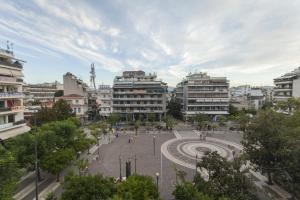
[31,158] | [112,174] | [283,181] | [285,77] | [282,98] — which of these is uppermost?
[285,77]

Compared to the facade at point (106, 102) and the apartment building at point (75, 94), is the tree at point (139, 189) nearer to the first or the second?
the apartment building at point (75, 94)

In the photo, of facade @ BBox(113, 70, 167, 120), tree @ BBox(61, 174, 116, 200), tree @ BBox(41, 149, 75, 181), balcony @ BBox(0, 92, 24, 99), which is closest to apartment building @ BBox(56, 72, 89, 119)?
facade @ BBox(113, 70, 167, 120)

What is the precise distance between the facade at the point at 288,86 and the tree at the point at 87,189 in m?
57.9

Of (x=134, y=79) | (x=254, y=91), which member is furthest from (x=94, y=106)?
(x=254, y=91)

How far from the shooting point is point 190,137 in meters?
46.4

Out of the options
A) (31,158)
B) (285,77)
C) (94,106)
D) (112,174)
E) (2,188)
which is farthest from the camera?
(94,106)

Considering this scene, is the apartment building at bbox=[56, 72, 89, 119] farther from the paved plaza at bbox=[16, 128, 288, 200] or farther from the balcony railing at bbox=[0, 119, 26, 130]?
the balcony railing at bbox=[0, 119, 26, 130]

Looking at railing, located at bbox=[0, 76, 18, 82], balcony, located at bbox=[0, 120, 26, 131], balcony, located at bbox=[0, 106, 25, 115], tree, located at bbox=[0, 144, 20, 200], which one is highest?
railing, located at bbox=[0, 76, 18, 82]

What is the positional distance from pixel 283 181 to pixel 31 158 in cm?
2565

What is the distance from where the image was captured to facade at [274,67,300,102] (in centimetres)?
5228

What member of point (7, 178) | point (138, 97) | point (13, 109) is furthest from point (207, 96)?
point (7, 178)

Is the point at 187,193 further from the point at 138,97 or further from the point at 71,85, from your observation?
the point at 71,85

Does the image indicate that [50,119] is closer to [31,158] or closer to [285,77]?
[31,158]

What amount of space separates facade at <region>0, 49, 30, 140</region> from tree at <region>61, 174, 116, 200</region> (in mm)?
18213
